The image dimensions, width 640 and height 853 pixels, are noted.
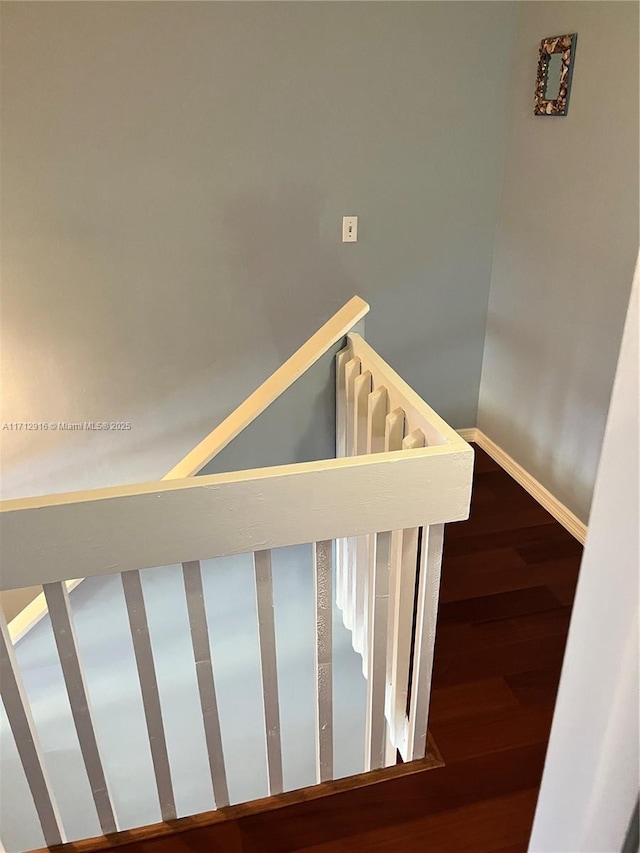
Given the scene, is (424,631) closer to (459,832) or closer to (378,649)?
(378,649)

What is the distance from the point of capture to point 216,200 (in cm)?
264

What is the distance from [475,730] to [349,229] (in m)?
1.95

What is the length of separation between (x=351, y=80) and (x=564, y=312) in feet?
3.88

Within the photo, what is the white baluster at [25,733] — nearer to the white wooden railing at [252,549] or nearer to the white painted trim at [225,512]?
the white wooden railing at [252,549]

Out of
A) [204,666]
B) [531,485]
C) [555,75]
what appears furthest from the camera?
[531,485]

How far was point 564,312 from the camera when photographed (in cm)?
250

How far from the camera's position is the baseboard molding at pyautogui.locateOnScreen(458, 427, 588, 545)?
2.45 metres

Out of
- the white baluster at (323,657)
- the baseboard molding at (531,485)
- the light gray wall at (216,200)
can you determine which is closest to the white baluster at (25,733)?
the white baluster at (323,657)

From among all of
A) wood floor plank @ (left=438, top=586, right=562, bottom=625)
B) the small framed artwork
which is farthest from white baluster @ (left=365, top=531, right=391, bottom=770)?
the small framed artwork

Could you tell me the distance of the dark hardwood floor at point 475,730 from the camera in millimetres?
1342

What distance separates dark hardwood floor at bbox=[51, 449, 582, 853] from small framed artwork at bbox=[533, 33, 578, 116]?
1514mm

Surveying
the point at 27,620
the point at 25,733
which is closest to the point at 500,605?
the point at 25,733

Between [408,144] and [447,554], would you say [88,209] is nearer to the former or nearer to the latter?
[408,144]

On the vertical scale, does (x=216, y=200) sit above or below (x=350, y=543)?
above
